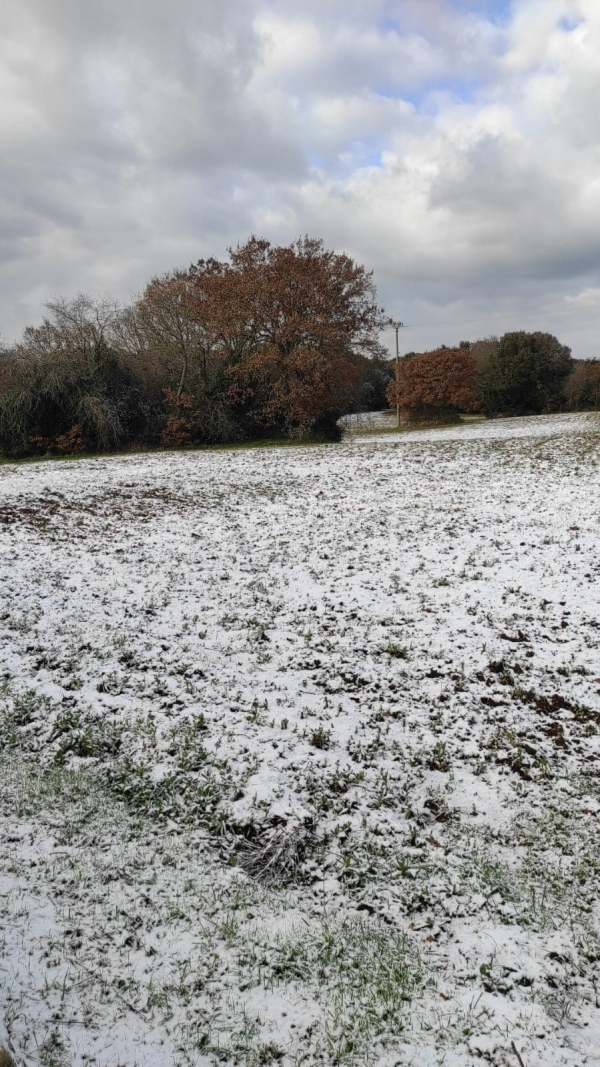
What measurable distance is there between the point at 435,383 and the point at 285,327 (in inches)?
624

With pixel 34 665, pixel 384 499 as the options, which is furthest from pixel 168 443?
pixel 34 665

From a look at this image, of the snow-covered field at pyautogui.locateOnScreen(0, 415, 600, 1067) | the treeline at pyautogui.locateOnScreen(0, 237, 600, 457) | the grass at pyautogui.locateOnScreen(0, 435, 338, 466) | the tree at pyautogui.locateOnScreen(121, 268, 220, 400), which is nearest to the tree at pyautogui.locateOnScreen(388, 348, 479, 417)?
the treeline at pyautogui.locateOnScreen(0, 237, 600, 457)

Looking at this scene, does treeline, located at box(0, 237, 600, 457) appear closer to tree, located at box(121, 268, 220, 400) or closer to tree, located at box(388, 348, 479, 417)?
tree, located at box(121, 268, 220, 400)

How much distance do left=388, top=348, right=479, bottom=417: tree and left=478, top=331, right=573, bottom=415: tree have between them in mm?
7075

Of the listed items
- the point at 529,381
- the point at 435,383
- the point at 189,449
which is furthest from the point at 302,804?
the point at 529,381

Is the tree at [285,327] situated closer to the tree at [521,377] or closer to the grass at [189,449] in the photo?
the grass at [189,449]

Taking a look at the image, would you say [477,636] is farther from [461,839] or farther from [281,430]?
[281,430]

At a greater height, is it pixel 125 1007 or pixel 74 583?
pixel 74 583

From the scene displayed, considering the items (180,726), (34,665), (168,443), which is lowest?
(180,726)

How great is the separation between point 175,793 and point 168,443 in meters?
23.0

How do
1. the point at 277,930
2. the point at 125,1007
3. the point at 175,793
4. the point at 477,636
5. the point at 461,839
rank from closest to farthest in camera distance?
the point at 125,1007 < the point at 277,930 < the point at 461,839 < the point at 175,793 < the point at 477,636

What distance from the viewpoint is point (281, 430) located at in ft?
91.1

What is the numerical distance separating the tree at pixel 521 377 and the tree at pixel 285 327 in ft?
71.0

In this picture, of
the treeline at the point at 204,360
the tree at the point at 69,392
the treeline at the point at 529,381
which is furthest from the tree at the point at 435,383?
the tree at the point at 69,392
